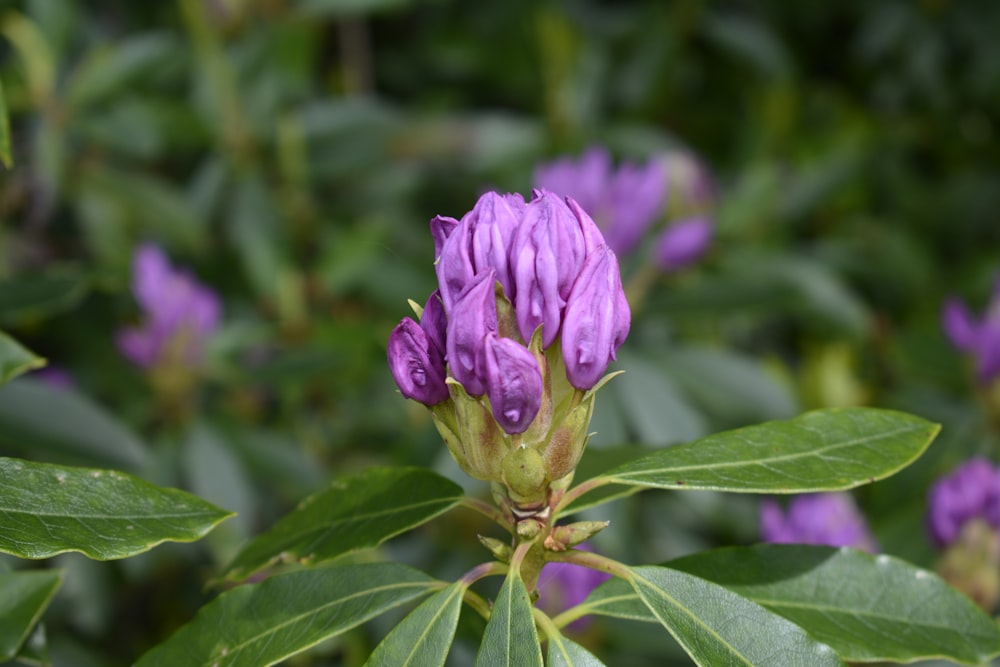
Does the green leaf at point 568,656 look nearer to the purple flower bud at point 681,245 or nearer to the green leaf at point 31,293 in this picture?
the green leaf at point 31,293

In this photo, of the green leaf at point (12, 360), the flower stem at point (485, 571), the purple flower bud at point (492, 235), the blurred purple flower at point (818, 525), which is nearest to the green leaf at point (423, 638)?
the flower stem at point (485, 571)

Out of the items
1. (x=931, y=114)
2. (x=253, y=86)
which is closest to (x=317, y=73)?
(x=253, y=86)

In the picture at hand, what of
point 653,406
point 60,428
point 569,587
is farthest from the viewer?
point 653,406

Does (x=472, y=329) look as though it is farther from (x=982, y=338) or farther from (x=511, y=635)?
(x=982, y=338)

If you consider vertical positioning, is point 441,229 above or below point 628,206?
above

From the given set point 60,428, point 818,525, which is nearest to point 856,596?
point 818,525
